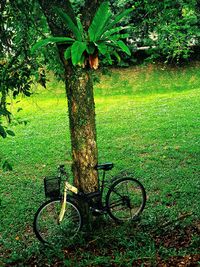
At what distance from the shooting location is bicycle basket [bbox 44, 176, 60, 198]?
5.82m

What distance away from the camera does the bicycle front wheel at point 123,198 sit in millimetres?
6371

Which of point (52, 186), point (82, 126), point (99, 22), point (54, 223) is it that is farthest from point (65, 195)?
point (99, 22)

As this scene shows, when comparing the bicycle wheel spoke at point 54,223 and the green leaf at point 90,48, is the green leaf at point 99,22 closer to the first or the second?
the green leaf at point 90,48

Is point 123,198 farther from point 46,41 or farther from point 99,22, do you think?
point 99,22

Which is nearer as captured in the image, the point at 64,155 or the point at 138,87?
the point at 64,155

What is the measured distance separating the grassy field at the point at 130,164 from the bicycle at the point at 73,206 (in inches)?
8.9

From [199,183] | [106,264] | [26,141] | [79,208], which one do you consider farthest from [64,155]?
[106,264]

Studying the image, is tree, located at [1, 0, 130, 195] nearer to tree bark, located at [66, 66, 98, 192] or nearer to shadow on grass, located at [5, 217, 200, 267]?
tree bark, located at [66, 66, 98, 192]

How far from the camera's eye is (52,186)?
5887 mm

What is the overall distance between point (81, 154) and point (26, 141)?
22.9 ft

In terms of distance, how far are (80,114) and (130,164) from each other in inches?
169

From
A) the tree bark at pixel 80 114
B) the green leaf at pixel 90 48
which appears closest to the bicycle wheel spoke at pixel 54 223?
the tree bark at pixel 80 114

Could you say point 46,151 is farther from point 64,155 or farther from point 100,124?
point 100,124

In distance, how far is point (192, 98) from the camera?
53.3ft
